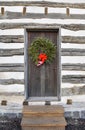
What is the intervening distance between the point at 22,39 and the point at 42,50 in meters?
0.58

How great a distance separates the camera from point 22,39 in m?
8.08

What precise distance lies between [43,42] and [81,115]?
6.63 ft

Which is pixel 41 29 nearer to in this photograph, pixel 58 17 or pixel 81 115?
pixel 58 17

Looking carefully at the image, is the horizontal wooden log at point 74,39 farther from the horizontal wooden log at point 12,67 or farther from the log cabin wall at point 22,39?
the horizontal wooden log at point 12,67

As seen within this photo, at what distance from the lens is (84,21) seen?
26.9 feet

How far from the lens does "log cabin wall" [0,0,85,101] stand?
8.08 meters

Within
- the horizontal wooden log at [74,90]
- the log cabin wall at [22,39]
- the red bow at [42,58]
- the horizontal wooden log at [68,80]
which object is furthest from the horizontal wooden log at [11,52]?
the horizontal wooden log at [74,90]

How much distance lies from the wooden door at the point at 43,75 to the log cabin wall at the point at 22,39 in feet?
0.74

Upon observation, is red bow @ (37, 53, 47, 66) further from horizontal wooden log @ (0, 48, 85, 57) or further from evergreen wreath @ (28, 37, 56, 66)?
horizontal wooden log @ (0, 48, 85, 57)

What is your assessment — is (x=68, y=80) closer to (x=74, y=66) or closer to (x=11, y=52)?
(x=74, y=66)

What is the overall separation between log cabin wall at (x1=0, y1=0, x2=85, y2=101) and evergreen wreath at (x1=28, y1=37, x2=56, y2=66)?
264 mm

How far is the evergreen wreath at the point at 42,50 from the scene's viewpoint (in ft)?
26.8

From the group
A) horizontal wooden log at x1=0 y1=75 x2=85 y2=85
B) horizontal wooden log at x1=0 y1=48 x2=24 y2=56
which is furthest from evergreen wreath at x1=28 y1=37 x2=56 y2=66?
horizontal wooden log at x1=0 y1=75 x2=85 y2=85

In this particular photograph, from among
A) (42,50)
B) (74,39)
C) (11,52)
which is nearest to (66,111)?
(42,50)
